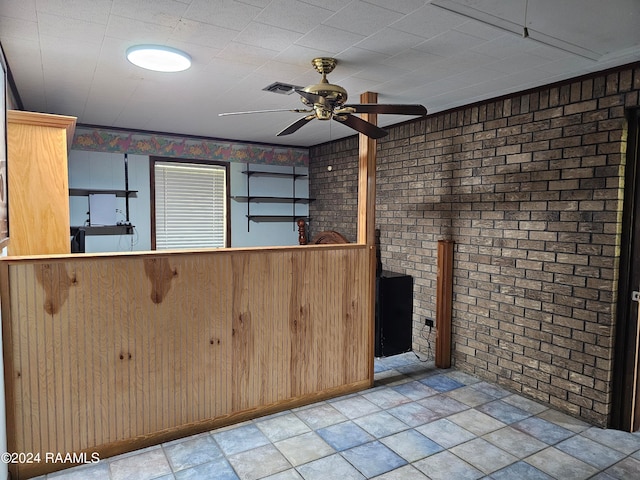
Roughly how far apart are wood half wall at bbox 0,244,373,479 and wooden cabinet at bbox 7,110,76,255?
1.94 feet

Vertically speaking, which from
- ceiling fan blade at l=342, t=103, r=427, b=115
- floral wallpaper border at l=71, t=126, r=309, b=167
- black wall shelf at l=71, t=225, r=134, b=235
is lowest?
black wall shelf at l=71, t=225, r=134, b=235

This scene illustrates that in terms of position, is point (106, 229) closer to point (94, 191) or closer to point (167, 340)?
point (94, 191)

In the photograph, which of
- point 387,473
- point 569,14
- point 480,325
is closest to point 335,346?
point 387,473

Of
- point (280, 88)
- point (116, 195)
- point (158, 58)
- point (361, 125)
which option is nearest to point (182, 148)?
point (116, 195)

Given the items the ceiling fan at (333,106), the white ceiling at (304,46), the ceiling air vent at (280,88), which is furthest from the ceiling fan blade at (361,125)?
the ceiling air vent at (280,88)

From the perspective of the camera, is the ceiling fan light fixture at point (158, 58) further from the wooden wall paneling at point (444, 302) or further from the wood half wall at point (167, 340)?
the wooden wall paneling at point (444, 302)

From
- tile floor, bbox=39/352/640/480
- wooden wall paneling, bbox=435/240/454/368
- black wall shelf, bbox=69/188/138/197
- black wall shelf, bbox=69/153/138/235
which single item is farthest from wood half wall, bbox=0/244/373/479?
black wall shelf, bbox=69/188/138/197

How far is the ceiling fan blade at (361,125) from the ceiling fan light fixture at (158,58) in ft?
3.47

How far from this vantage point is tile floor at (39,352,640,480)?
93.2 inches

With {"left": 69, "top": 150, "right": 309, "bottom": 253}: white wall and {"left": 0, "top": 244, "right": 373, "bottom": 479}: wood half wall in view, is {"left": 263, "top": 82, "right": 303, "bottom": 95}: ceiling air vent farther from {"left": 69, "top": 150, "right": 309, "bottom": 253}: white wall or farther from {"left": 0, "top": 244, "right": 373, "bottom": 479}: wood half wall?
{"left": 69, "top": 150, "right": 309, "bottom": 253}: white wall

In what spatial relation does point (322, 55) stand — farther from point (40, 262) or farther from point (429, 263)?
point (429, 263)

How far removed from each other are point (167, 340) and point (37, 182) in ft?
4.48

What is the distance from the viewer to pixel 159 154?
5262mm

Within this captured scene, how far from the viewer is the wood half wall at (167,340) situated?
229 cm
